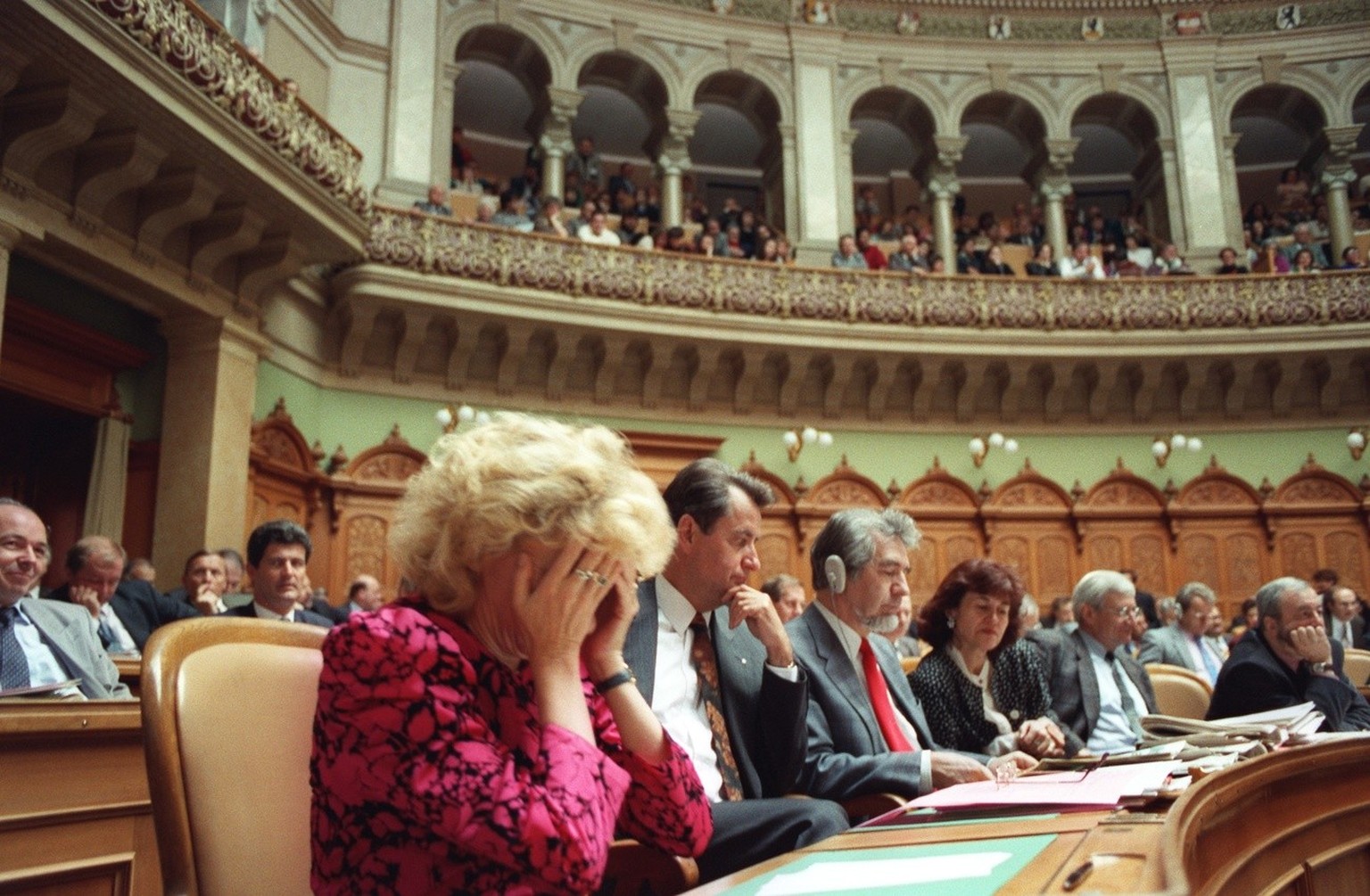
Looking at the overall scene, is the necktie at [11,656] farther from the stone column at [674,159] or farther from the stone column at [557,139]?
the stone column at [674,159]

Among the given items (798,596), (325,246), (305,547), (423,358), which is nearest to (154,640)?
(305,547)

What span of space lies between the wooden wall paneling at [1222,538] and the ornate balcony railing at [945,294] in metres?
1.93

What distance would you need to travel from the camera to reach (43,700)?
2322 millimetres

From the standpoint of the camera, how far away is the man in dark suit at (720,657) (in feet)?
8.04

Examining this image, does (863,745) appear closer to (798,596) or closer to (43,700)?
(43,700)

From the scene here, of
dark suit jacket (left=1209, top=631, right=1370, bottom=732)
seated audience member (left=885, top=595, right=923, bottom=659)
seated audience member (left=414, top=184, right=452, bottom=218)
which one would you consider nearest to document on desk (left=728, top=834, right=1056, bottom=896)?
seated audience member (left=885, top=595, right=923, bottom=659)

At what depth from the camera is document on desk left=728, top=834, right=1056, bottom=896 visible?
1208 mm

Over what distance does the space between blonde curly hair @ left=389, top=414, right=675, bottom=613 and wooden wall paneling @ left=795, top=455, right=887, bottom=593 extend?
10.3 metres

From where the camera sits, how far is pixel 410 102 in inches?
457

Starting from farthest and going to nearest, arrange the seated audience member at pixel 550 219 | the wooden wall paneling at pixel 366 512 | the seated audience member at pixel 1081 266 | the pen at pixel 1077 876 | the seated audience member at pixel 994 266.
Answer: the seated audience member at pixel 994 266 → the seated audience member at pixel 1081 266 → the seated audience member at pixel 550 219 → the wooden wall paneling at pixel 366 512 → the pen at pixel 1077 876

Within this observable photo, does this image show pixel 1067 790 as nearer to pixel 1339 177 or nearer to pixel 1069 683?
pixel 1069 683

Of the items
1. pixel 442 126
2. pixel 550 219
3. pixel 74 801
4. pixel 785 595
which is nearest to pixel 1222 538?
pixel 785 595

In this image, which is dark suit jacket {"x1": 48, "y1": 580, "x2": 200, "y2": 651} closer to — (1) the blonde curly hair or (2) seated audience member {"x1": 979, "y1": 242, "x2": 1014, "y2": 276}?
(1) the blonde curly hair

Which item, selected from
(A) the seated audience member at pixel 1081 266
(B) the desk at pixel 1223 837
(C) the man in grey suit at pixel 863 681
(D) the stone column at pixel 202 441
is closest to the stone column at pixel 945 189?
(A) the seated audience member at pixel 1081 266
